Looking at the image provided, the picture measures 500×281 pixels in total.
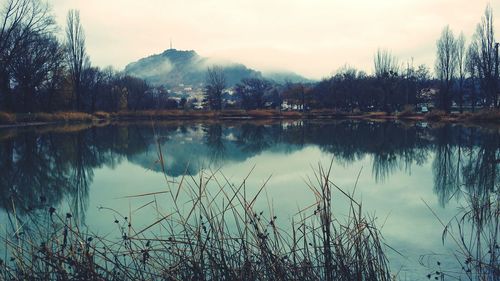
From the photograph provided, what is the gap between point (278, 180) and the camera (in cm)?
857

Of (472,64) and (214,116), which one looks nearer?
(472,64)

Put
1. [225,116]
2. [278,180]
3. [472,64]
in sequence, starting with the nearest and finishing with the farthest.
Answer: [278,180] → [472,64] → [225,116]

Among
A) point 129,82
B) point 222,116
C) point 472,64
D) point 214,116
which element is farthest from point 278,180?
point 129,82

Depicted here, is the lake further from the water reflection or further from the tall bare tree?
the tall bare tree

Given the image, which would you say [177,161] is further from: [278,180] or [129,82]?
[129,82]

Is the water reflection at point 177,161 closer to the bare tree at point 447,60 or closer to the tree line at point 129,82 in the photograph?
the tree line at point 129,82

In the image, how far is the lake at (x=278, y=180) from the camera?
15.8 ft

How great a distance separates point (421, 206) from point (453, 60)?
4066 centimetres

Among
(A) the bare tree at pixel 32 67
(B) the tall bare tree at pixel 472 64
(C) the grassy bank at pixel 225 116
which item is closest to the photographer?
(C) the grassy bank at pixel 225 116

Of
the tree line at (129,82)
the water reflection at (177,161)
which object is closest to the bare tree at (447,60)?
the tree line at (129,82)

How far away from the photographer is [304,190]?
7395 mm

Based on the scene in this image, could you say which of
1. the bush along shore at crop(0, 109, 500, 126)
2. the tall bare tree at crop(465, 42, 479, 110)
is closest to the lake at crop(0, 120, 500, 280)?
the bush along shore at crop(0, 109, 500, 126)

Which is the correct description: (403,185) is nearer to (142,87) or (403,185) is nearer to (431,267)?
(431,267)

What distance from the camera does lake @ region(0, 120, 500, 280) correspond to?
4805 millimetres
